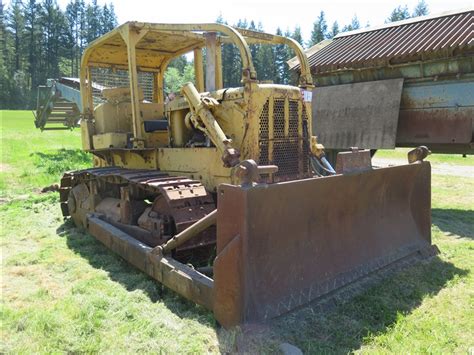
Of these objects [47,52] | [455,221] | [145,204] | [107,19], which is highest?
[107,19]

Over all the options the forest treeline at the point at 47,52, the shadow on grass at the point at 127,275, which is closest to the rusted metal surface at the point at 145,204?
the shadow on grass at the point at 127,275

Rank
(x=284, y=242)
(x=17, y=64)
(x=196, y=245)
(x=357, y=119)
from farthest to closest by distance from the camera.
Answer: (x=17, y=64)
(x=357, y=119)
(x=196, y=245)
(x=284, y=242)

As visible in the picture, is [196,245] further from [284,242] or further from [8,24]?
[8,24]

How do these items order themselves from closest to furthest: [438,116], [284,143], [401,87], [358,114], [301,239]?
[301,239], [284,143], [438,116], [401,87], [358,114]

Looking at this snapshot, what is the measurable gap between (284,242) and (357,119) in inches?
265

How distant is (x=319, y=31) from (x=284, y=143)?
3064 inches

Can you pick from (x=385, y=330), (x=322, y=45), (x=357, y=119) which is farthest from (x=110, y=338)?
(x=322, y=45)

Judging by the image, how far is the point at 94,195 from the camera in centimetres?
636

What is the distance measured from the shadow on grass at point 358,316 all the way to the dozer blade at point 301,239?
0.15 metres

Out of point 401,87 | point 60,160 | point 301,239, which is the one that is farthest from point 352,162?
point 60,160

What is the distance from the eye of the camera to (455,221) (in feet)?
24.1

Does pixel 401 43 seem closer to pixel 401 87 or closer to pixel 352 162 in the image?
pixel 401 87

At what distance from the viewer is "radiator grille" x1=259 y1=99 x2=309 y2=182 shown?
464cm

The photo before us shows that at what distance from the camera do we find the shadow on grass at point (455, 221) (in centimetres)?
662
